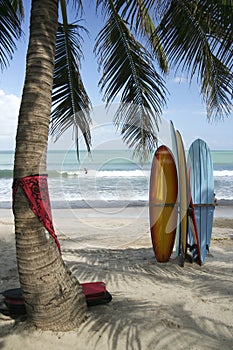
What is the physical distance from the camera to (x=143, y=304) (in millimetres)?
3229

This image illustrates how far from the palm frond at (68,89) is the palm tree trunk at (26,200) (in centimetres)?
217

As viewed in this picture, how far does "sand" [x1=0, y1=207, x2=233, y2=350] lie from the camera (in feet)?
8.52

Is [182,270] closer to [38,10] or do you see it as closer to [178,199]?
[178,199]

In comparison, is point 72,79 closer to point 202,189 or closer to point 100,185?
point 202,189

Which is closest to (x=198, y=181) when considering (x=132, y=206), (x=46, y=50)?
(x=46, y=50)

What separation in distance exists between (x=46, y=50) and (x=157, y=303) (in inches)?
92.4

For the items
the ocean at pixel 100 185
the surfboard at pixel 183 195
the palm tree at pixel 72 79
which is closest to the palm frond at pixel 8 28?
the palm tree at pixel 72 79

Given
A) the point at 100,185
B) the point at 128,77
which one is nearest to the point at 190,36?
the point at 128,77

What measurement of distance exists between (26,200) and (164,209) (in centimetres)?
243

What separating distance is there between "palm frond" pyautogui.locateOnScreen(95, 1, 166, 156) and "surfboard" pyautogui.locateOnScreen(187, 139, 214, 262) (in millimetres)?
724

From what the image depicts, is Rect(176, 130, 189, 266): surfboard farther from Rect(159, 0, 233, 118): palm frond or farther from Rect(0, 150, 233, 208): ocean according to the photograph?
Rect(0, 150, 233, 208): ocean

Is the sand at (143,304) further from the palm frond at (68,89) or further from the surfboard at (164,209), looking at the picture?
the palm frond at (68,89)

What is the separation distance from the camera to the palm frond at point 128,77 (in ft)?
15.0

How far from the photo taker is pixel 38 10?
2.76 metres
